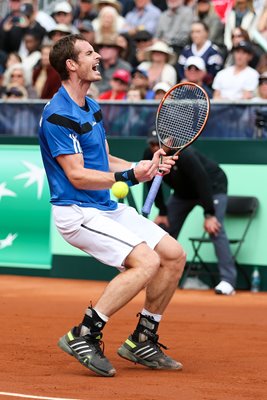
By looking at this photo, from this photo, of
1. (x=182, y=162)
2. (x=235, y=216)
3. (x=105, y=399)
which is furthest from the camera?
(x=235, y=216)

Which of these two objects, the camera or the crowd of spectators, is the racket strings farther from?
the camera

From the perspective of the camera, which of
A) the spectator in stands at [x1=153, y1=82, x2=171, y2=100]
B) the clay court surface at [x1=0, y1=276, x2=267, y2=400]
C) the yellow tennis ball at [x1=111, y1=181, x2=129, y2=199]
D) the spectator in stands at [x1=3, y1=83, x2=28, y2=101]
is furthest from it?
the spectator in stands at [x1=3, y1=83, x2=28, y2=101]

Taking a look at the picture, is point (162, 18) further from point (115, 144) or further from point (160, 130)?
point (160, 130)

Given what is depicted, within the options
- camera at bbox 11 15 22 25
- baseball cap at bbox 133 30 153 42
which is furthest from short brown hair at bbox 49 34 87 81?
camera at bbox 11 15 22 25

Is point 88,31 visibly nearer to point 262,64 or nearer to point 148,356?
point 262,64

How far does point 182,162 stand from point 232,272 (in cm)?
149

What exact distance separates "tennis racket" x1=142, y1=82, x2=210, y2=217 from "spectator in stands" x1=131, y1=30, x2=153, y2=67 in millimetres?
7951

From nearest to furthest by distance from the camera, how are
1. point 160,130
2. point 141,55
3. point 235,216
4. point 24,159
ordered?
point 160,130, point 235,216, point 24,159, point 141,55

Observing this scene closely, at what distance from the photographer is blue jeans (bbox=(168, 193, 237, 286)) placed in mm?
11766

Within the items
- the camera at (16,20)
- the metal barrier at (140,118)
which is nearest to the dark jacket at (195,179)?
the metal barrier at (140,118)

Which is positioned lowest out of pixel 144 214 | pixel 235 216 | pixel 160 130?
pixel 235 216

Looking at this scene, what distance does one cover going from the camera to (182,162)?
1127 cm

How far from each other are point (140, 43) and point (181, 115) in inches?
328

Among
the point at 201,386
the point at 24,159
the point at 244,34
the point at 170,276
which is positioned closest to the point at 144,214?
the point at 170,276
